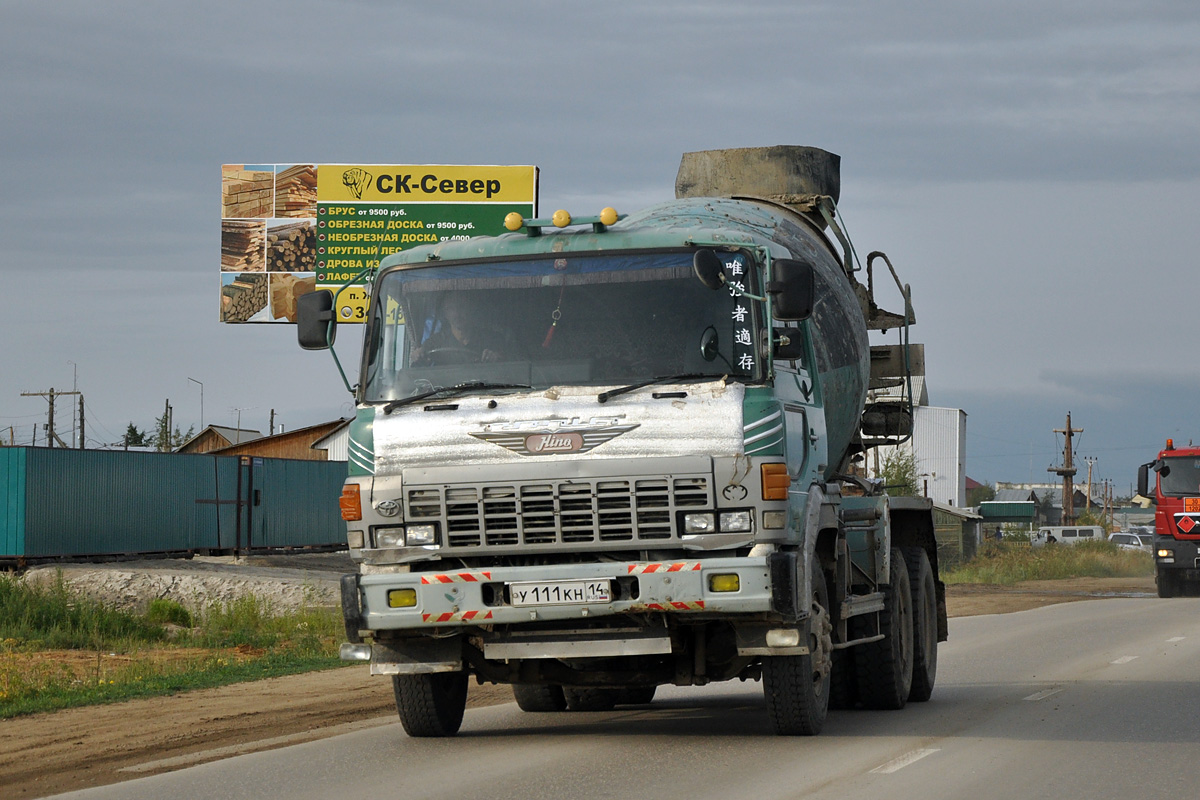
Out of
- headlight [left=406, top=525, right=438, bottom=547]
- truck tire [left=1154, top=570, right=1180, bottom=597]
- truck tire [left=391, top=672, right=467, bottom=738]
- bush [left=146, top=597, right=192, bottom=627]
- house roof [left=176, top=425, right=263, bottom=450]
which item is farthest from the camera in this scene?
house roof [left=176, top=425, right=263, bottom=450]

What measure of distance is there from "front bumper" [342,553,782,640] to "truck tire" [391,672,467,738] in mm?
1026

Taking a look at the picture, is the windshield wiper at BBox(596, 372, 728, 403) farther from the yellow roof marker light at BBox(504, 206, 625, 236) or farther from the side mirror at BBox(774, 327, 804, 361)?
the yellow roof marker light at BBox(504, 206, 625, 236)

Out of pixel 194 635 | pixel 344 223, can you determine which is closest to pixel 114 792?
pixel 194 635

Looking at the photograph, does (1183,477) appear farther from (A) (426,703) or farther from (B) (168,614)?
(A) (426,703)

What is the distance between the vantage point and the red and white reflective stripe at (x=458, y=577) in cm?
795

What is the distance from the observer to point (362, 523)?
8.16 metres

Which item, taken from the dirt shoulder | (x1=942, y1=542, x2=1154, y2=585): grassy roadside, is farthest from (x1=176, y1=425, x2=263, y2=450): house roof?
the dirt shoulder

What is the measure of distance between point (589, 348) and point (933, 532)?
4985mm

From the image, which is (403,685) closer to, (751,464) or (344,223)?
(751,464)

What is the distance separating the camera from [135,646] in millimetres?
17375

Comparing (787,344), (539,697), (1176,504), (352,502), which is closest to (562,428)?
(352,502)

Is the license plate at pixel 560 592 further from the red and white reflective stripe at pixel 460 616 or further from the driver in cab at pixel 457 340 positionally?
the driver in cab at pixel 457 340

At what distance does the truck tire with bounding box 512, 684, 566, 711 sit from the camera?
A: 10773 mm

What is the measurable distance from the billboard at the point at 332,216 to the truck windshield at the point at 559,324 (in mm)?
18240
